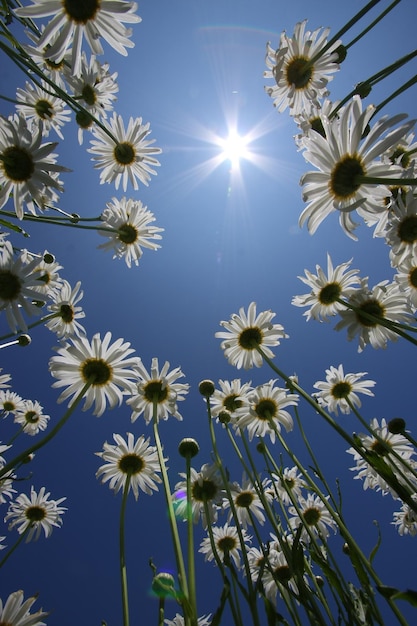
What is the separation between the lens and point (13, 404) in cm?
632

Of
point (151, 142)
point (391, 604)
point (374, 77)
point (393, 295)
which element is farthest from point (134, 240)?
point (391, 604)

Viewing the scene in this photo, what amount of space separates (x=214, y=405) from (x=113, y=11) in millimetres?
4035

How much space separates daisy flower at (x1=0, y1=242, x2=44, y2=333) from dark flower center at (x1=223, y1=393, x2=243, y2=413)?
2.75 m

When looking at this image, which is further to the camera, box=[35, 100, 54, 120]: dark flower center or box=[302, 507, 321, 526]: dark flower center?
box=[302, 507, 321, 526]: dark flower center

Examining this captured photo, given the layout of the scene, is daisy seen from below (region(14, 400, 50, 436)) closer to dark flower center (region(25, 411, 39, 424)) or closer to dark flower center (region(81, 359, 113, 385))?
dark flower center (region(25, 411, 39, 424))

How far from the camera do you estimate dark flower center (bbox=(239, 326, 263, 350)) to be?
4.46 meters

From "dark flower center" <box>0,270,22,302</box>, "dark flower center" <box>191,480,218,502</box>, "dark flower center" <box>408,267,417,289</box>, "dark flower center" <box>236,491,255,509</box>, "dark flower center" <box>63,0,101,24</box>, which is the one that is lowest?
"dark flower center" <box>191,480,218,502</box>

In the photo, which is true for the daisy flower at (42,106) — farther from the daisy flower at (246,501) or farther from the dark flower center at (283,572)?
the dark flower center at (283,572)

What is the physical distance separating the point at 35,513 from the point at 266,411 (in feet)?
14.9

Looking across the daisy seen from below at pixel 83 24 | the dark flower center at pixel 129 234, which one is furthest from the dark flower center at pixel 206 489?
the daisy seen from below at pixel 83 24

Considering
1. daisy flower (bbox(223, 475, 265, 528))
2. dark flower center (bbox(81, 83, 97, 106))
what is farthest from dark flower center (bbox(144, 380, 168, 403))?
dark flower center (bbox(81, 83, 97, 106))

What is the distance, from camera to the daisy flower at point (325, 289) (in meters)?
4.20

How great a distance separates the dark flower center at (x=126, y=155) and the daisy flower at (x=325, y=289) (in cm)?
269

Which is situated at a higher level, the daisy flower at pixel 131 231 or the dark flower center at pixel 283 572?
the daisy flower at pixel 131 231
